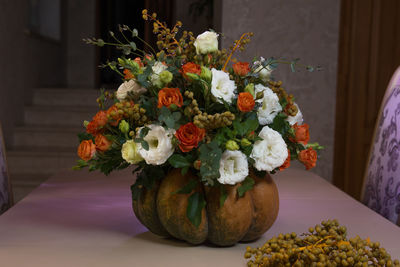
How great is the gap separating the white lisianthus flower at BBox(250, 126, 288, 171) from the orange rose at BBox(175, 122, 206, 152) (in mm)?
100

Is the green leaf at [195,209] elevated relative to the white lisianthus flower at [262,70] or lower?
lower

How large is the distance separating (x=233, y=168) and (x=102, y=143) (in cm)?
23

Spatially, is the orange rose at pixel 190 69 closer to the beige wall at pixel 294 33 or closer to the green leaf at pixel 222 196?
the green leaf at pixel 222 196

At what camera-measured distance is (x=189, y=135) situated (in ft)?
2.76

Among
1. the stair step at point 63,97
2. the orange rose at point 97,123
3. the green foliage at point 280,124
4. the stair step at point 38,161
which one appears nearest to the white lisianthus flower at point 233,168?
the green foliage at point 280,124

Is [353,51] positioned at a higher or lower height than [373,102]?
higher

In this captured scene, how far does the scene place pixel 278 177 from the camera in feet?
5.63

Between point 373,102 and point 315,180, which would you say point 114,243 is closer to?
point 315,180

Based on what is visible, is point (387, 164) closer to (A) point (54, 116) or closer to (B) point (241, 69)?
(B) point (241, 69)

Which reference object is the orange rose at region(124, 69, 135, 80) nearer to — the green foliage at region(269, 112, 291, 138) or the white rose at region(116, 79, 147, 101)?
the white rose at region(116, 79, 147, 101)

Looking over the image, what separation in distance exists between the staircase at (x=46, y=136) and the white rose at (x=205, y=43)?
3307 millimetres

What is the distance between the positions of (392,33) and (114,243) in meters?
2.65

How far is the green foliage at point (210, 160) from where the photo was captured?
2.68 feet

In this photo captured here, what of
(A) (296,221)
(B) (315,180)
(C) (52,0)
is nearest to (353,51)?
(B) (315,180)
